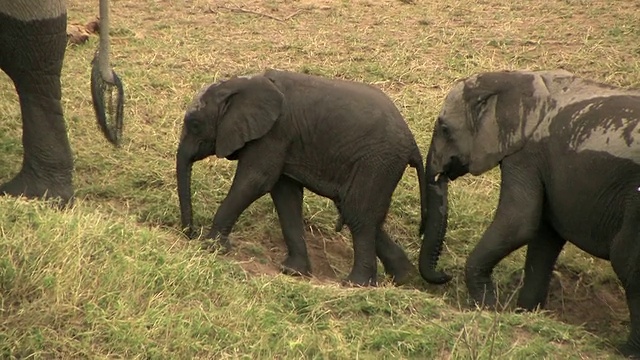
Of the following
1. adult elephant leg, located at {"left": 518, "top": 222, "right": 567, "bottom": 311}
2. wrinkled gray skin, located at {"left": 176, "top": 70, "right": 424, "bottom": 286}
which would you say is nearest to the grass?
adult elephant leg, located at {"left": 518, "top": 222, "right": 567, "bottom": 311}

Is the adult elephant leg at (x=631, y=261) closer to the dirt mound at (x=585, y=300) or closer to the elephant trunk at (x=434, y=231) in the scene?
the dirt mound at (x=585, y=300)

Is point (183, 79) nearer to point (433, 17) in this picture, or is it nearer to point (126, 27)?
point (126, 27)

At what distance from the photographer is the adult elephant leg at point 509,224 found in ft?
18.8

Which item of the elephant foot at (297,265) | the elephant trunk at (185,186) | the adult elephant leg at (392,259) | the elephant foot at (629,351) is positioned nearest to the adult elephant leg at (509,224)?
the adult elephant leg at (392,259)

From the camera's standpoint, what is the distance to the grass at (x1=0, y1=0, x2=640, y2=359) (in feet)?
15.4

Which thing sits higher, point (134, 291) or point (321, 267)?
point (134, 291)

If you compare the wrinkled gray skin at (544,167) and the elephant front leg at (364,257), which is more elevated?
the wrinkled gray skin at (544,167)

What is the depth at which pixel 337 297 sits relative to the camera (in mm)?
5301

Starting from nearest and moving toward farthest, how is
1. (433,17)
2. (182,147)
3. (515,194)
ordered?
(515,194), (182,147), (433,17)

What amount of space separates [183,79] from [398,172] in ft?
8.59

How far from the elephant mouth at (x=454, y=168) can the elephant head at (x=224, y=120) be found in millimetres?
818

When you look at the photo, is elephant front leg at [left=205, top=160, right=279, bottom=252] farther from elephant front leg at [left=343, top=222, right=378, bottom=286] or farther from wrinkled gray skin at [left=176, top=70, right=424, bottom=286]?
elephant front leg at [left=343, top=222, right=378, bottom=286]

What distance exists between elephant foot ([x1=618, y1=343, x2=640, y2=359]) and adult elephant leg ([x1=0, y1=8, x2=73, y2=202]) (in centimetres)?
261

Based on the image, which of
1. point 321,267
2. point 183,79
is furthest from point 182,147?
point 183,79
